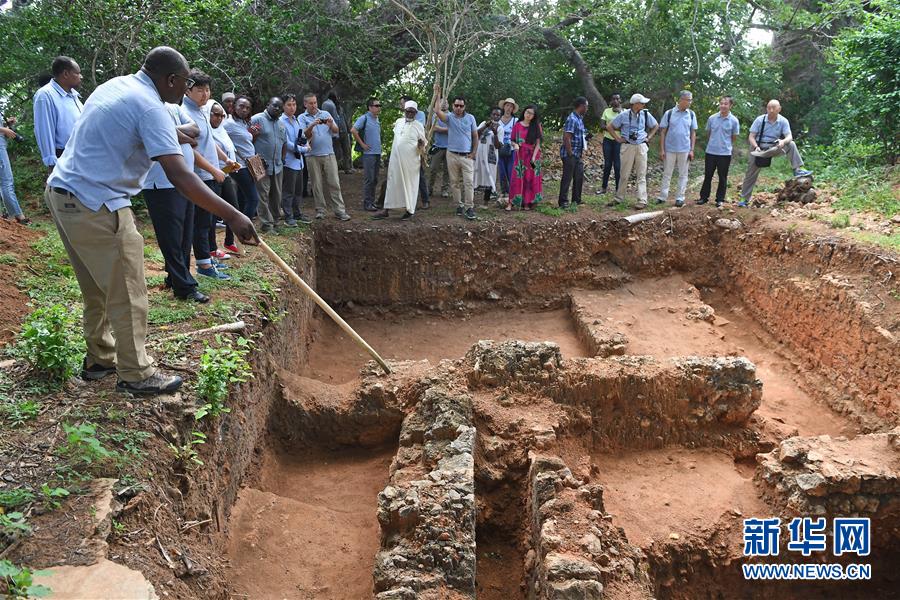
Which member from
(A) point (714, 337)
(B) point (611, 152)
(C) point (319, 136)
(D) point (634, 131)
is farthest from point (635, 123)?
(C) point (319, 136)

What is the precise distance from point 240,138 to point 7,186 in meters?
2.79

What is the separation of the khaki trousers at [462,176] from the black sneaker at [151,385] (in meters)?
7.26

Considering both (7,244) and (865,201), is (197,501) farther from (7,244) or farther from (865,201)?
(865,201)

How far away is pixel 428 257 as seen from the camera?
10781 millimetres

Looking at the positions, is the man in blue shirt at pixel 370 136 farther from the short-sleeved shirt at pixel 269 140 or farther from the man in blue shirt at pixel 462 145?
the short-sleeved shirt at pixel 269 140

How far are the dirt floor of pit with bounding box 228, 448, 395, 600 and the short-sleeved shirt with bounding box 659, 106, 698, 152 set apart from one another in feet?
26.3

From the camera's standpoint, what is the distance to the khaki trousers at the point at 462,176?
10656 mm

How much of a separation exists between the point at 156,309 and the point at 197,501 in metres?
2.24

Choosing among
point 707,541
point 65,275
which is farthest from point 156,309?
point 707,541

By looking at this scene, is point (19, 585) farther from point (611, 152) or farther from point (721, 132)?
point (721, 132)

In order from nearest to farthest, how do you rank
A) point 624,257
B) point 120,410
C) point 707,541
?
point 120,410
point 707,541
point 624,257

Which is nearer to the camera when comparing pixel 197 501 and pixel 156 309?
pixel 197 501

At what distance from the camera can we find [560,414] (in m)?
6.33

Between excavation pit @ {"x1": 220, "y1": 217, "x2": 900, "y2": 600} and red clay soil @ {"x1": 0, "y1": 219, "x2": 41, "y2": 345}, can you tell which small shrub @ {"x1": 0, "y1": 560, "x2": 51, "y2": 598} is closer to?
excavation pit @ {"x1": 220, "y1": 217, "x2": 900, "y2": 600}
